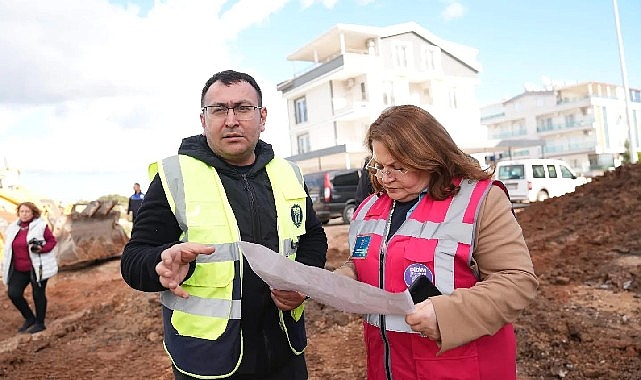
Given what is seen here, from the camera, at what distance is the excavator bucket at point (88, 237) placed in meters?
11.6

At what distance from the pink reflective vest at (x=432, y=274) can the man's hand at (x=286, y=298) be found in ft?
0.94

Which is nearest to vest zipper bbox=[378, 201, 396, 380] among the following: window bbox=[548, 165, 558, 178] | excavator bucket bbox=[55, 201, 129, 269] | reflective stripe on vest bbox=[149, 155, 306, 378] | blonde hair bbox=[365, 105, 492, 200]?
blonde hair bbox=[365, 105, 492, 200]

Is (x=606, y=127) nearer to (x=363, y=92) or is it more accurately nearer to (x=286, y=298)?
(x=363, y=92)

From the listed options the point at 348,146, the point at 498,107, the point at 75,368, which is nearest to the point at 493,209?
the point at 75,368

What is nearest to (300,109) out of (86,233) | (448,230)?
(86,233)

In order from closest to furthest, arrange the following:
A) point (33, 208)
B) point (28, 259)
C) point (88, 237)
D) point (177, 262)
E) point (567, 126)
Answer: point (177, 262) < point (28, 259) < point (33, 208) < point (88, 237) < point (567, 126)

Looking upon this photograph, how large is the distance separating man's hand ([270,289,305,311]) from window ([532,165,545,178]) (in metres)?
17.8

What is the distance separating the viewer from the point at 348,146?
93.7ft

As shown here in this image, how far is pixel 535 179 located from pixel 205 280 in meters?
18.0

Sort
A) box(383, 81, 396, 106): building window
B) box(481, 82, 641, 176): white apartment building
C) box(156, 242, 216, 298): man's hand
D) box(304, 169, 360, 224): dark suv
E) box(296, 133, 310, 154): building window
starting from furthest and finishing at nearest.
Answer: box(481, 82, 641, 176): white apartment building → box(296, 133, 310, 154): building window → box(383, 81, 396, 106): building window → box(304, 169, 360, 224): dark suv → box(156, 242, 216, 298): man's hand

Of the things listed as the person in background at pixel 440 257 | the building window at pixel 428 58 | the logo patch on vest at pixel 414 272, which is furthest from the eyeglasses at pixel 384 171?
the building window at pixel 428 58

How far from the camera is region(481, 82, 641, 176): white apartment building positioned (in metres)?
53.1

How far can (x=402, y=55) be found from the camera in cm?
3350

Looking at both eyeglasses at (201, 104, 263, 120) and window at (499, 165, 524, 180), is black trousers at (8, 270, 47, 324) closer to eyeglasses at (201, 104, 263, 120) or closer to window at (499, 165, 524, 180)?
eyeglasses at (201, 104, 263, 120)
